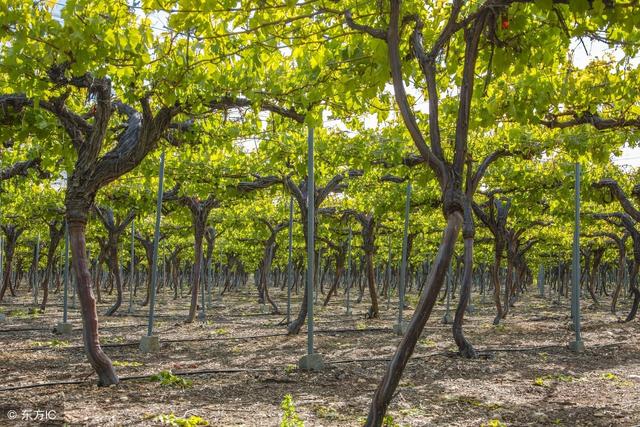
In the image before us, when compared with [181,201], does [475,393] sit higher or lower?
lower

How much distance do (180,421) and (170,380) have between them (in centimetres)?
216

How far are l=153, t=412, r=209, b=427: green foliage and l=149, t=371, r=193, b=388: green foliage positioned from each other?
6.06ft

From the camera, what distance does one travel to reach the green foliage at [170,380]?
701 cm

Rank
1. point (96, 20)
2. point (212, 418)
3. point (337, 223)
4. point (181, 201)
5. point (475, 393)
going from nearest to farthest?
point (96, 20), point (212, 418), point (475, 393), point (181, 201), point (337, 223)

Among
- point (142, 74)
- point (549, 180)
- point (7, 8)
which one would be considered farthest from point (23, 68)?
point (549, 180)

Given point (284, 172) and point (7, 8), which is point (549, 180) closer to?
point (284, 172)

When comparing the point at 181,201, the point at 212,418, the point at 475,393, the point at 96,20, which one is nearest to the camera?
the point at 96,20

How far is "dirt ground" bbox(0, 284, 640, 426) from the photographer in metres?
5.74

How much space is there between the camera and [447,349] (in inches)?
420

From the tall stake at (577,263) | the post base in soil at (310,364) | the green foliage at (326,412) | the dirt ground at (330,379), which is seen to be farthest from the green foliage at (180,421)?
the tall stake at (577,263)

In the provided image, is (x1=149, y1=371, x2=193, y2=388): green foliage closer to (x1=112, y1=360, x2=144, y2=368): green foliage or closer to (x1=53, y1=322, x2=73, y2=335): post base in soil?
(x1=112, y1=360, x2=144, y2=368): green foliage

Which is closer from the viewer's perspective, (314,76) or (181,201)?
(314,76)

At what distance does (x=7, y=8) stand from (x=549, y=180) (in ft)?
39.4

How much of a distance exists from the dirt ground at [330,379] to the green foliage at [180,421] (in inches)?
4.5
